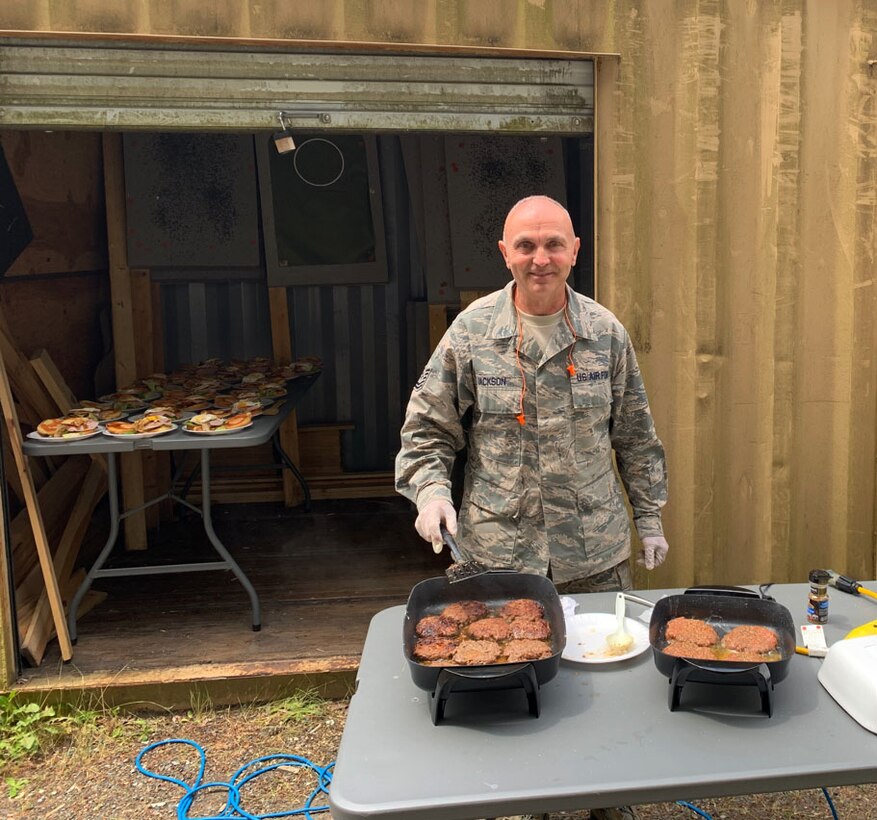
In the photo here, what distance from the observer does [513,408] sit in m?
2.77

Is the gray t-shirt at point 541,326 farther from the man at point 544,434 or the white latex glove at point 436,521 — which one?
the white latex glove at point 436,521

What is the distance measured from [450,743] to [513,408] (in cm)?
125

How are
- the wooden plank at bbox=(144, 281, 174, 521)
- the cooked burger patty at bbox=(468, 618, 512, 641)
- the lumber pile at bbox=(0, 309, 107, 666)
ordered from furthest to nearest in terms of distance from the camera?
1. the wooden plank at bbox=(144, 281, 174, 521)
2. the lumber pile at bbox=(0, 309, 107, 666)
3. the cooked burger patty at bbox=(468, 618, 512, 641)

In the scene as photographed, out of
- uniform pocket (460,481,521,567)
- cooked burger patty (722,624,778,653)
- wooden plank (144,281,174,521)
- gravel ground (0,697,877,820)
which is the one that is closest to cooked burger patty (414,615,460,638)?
cooked burger patty (722,624,778,653)

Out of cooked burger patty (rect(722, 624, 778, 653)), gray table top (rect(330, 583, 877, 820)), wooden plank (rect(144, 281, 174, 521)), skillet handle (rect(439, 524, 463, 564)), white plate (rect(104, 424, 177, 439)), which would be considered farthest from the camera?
wooden plank (rect(144, 281, 174, 521))

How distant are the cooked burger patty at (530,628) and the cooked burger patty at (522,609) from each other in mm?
28

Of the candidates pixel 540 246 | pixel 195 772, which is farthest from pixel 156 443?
pixel 540 246

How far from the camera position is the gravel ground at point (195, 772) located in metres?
3.32

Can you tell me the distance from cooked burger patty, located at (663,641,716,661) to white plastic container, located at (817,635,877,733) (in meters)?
0.29

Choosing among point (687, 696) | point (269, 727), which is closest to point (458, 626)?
point (687, 696)

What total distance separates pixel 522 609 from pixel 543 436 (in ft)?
2.55

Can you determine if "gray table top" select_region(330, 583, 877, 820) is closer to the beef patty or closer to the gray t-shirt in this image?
the beef patty

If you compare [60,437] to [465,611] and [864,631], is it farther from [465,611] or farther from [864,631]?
[864,631]

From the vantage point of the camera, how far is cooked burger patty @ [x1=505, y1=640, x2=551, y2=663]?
72.4 inches
